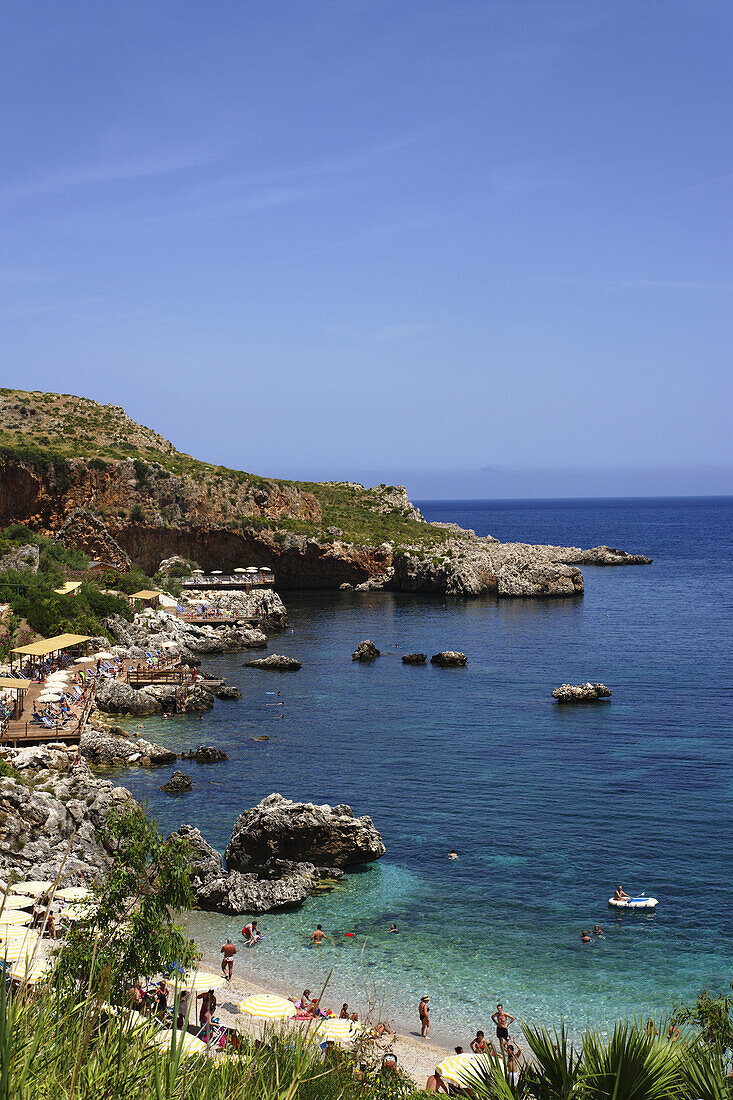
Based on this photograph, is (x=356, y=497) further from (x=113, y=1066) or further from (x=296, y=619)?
(x=113, y=1066)

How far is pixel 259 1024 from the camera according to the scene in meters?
19.1

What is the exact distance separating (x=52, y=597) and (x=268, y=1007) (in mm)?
41762

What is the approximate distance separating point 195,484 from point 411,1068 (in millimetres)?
86935

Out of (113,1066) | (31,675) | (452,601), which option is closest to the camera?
(113,1066)

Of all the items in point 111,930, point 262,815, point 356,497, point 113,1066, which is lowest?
point 262,815

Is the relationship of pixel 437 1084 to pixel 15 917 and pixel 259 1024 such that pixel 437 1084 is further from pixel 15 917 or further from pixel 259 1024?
pixel 15 917

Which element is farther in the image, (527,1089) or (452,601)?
(452,601)

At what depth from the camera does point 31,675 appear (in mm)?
45625

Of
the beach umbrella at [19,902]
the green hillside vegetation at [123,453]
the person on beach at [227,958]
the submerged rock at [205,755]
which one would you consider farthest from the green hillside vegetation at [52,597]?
the person on beach at [227,958]

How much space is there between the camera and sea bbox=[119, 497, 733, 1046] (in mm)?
22109

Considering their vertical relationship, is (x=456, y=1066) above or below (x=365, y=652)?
below

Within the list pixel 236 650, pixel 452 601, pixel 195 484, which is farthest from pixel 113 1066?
pixel 195 484

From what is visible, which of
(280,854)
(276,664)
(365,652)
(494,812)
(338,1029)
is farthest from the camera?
(365,652)

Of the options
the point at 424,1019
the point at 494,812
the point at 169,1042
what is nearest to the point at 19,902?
the point at 424,1019
